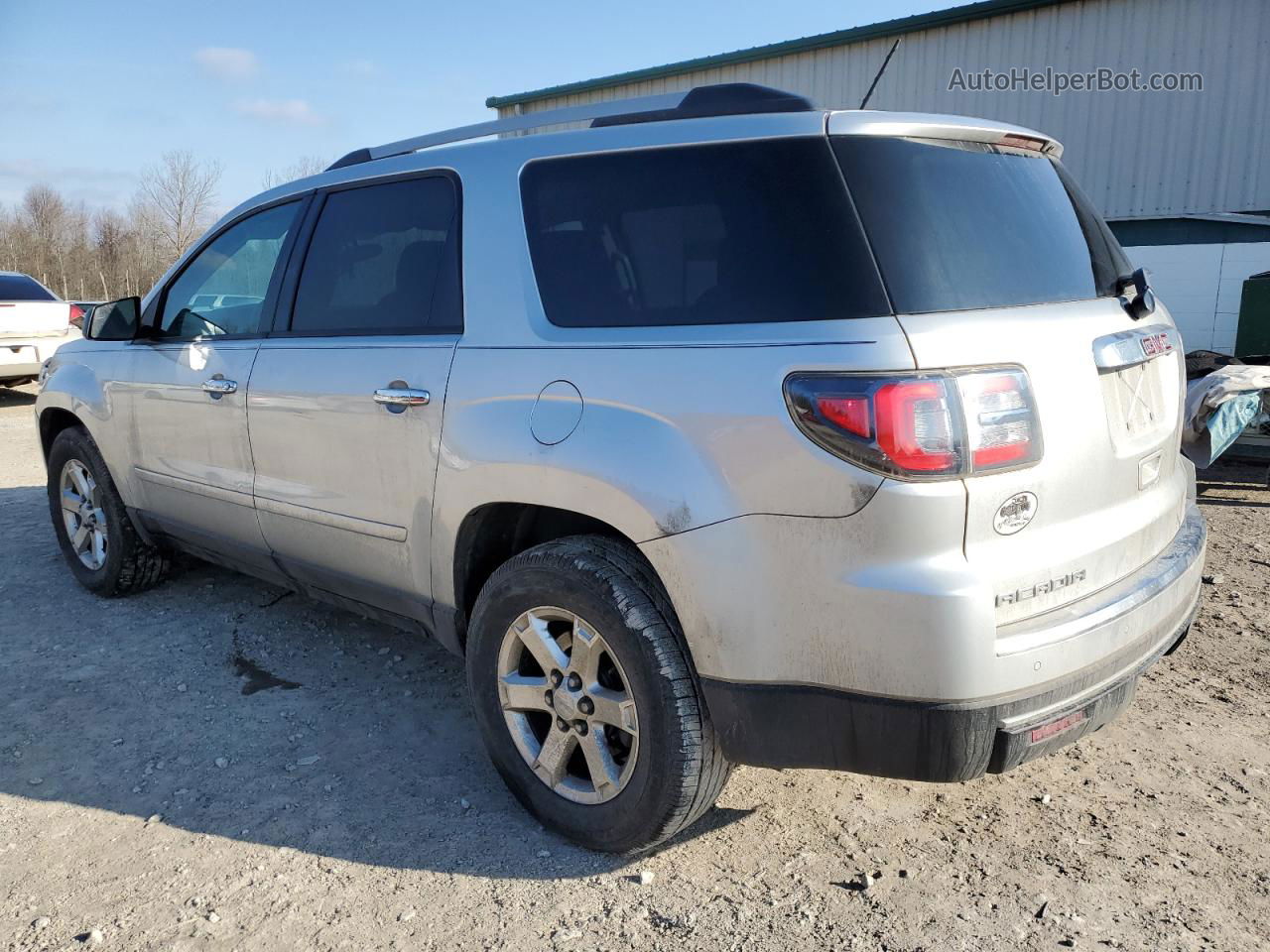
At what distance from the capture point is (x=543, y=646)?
260 cm

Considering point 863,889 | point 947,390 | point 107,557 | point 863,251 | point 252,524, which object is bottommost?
point 863,889

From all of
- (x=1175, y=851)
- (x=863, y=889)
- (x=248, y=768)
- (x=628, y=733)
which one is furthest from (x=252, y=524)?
(x=1175, y=851)

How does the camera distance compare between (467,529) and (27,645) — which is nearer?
(467,529)

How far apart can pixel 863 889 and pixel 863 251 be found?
157cm

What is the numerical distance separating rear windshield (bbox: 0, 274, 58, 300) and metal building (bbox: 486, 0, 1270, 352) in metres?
10.8

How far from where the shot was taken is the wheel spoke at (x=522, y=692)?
264 cm

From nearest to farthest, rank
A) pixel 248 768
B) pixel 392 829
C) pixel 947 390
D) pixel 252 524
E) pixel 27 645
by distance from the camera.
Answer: pixel 947 390
pixel 392 829
pixel 248 768
pixel 252 524
pixel 27 645

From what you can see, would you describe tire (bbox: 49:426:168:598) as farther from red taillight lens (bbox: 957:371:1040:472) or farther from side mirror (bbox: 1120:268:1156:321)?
side mirror (bbox: 1120:268:1156:321)

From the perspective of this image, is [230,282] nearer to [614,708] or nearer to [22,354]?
[614,708]

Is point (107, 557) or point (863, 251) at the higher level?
point (863, 251)

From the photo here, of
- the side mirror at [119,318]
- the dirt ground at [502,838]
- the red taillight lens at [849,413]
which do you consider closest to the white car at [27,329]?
the side mirror at [119,318]

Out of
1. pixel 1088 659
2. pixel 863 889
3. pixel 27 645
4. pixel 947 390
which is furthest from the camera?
pixel 27 645

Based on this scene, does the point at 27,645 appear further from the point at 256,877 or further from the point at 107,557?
the point at 256,877

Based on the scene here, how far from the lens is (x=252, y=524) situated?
12.2 ft
